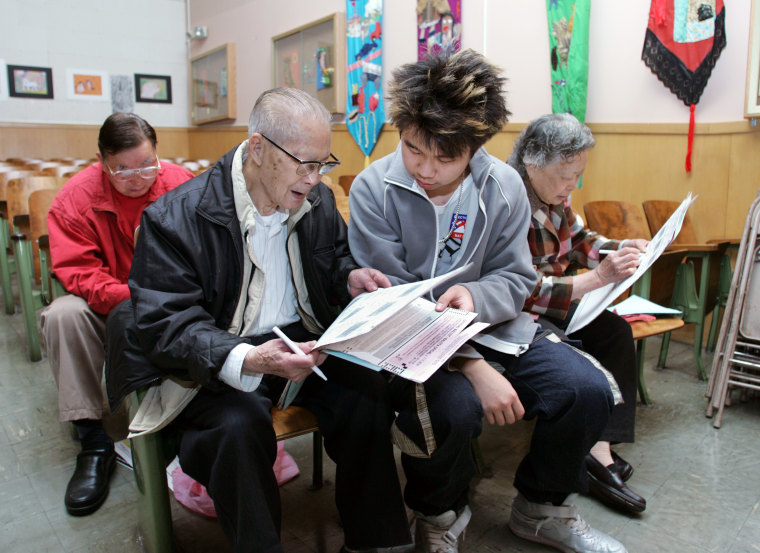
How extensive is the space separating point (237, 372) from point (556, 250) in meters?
1.18

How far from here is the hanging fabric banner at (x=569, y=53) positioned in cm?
373

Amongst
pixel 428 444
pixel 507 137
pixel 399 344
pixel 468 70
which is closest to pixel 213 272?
pixel 399 344

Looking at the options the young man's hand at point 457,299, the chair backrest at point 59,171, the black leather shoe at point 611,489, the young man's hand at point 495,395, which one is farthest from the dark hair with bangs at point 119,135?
the chair backrest at point 59,171

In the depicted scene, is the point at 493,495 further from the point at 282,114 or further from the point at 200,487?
the point at 282,114

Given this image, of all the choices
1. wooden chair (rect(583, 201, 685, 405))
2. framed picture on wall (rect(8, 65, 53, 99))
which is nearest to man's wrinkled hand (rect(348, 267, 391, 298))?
wooden chair (rect(583, 201, 685, 405))

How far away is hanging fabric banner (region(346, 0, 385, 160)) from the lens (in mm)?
5488

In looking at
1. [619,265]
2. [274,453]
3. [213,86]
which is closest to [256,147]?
[274,453]

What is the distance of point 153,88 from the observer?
8867 millimetres

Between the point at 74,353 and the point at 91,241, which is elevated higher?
the point at 91,241

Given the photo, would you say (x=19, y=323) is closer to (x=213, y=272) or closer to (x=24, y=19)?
(x=213, y=272)

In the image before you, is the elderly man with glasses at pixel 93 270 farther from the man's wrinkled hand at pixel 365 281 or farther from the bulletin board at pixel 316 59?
the bulletin board at pixel 316 59

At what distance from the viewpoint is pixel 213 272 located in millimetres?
Answer: 1353

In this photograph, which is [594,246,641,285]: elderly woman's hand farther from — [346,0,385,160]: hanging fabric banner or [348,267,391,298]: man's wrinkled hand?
[346,0,385,160]: hanging fabric banner

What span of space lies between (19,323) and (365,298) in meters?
3.00
